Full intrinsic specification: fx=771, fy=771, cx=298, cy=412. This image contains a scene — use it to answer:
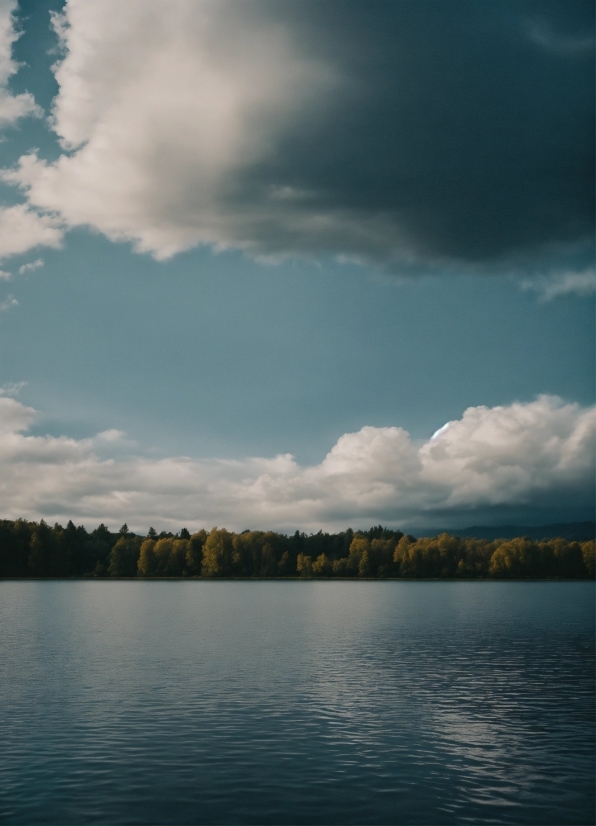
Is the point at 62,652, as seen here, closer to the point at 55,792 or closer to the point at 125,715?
the point at 125,715

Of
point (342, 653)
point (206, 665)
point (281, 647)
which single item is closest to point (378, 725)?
point (206, 665)

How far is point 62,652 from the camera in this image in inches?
2425

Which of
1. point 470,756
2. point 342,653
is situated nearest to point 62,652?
point 342,653

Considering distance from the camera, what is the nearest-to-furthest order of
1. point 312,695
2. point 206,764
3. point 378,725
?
1. point 206,764
2. point 378,725
3. point 312,695

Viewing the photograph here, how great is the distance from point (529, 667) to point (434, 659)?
712 cm

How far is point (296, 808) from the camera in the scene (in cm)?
2455

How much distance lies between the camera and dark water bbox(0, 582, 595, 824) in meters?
25.1

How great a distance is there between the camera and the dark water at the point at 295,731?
25078mm

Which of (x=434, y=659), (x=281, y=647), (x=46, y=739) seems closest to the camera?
(x=46, y=739)

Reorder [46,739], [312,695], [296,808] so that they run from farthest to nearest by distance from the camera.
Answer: [312,695] < [46,739] < [296,808]

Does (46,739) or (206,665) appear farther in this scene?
(206,665)

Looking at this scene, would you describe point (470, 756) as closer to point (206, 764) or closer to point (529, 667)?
point (206, 764)

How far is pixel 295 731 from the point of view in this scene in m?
34.5

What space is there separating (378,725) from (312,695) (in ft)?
26.0
